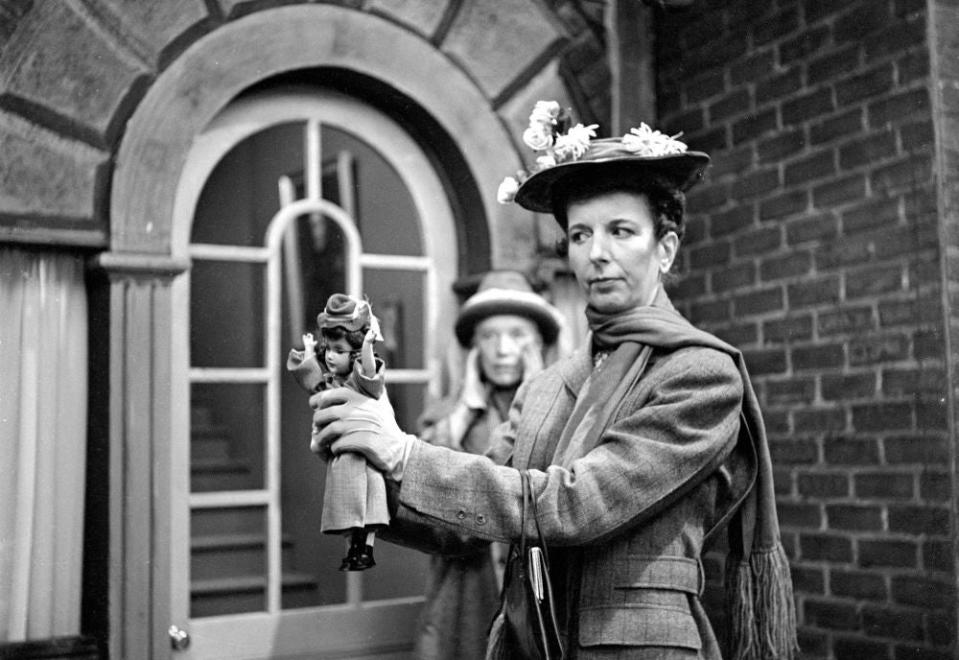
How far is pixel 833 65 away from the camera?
3580mm

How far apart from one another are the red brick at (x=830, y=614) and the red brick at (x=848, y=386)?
2.14 feet

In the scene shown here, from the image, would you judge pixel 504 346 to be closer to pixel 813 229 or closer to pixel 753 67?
pixel 813 229

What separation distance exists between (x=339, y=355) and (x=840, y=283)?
2071mm

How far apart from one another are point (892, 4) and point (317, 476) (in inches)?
92.9

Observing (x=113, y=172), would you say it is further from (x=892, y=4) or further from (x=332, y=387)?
(x=892, y=4)

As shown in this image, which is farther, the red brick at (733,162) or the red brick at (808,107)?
the red brick at (733,162)

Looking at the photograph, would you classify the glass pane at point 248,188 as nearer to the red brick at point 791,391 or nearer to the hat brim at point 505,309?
the hat brim at point 505,309

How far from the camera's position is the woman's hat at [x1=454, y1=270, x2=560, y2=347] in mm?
3594

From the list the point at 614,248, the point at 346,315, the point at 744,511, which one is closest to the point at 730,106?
the point at 614,248

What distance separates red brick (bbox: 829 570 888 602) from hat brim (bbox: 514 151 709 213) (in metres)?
1.61

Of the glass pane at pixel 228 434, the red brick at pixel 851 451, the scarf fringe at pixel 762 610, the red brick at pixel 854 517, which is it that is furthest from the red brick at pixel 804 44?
the glass pane at pixel 228 434

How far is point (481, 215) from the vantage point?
3.83 m

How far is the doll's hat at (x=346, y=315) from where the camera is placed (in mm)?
1979

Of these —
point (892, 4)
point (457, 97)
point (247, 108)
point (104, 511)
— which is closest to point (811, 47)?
point (892, 4)
